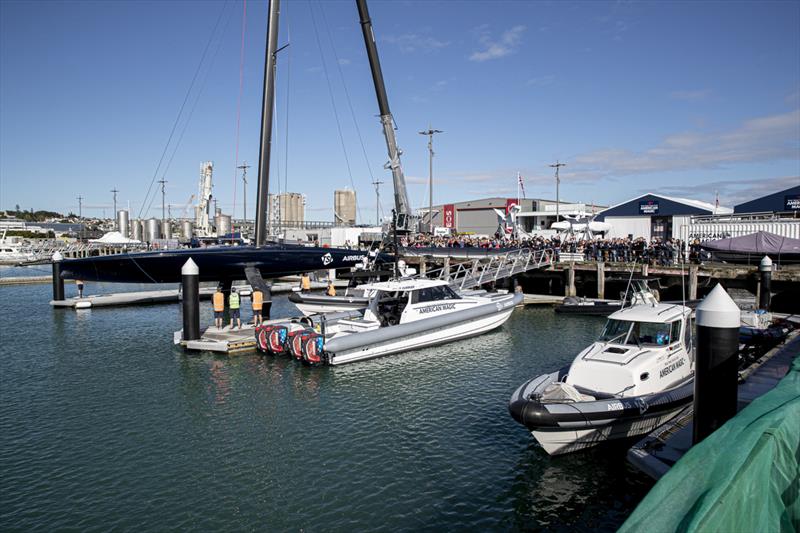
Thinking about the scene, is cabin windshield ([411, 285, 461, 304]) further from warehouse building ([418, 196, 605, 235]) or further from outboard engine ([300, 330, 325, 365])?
warehouse building ([418, 196, 605, 235])

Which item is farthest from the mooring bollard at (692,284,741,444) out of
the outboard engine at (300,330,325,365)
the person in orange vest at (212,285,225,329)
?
the person in orange vest at (212,285,225,329)

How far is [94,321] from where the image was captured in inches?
999

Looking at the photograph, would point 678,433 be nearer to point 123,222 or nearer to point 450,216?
point 450,216

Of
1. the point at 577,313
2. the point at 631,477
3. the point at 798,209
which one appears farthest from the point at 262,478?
the point at 798,209

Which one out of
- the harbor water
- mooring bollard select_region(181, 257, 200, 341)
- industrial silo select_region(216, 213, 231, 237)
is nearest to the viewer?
the harbor water

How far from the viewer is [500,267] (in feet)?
93.2

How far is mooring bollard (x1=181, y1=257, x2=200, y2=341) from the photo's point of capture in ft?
60.1

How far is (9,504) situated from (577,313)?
22441 millimetres

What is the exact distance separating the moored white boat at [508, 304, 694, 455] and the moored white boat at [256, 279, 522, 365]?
272 inches

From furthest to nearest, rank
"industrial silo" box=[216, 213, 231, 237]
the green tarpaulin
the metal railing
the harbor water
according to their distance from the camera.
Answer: "industrial silo" box=[216, 213, 231, 237]
the metal railing
the harbor water
the green tarpaulin

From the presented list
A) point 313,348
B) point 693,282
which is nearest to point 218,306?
point 313,348

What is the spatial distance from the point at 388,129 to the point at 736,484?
25.6 meters

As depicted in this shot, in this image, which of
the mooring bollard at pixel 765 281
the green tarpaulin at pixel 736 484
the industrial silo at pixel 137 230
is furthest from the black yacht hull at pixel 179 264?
the industrial silo at pixel 137 230

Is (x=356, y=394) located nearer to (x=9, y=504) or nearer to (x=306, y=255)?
(x=9, y=504)
